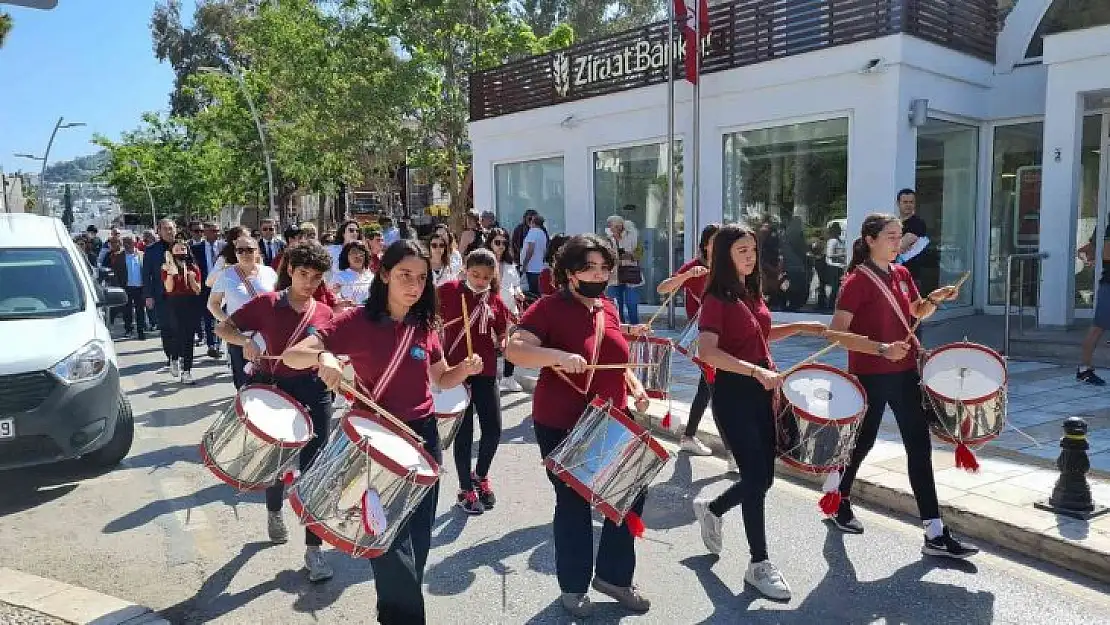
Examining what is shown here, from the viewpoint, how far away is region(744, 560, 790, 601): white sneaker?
4.03m

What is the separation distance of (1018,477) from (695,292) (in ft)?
8.16

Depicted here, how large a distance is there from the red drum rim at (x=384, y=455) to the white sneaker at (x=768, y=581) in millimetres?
1864

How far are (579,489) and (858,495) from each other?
2.93m

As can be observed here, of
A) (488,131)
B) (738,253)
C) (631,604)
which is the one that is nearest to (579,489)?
(631,604)

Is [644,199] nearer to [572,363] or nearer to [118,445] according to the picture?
[118,445]

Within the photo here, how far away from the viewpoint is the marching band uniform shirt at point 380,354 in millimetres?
3365

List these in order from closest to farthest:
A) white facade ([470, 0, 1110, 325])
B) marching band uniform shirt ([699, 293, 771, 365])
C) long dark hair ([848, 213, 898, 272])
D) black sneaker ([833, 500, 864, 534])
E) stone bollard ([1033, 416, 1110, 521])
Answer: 1. marching band uniform shirt ([699, 293, 771, 365])
2. long dark hair ([848, 213, 898, 272])
3. stone bollard ([1033, 416, 1110, 521])
4. black sneaker ([833, 500, 864, 534])
5. white facade ([470, 0, 1110, 325])

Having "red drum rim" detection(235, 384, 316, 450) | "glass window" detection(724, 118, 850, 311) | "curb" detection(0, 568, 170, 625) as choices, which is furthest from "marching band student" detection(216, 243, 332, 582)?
"glass window" detection(724, 118, 850, 311)

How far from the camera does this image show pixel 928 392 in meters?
4.44

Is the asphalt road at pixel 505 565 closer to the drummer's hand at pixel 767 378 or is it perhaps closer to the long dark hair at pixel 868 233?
the drummer's hand at pixel 767 378

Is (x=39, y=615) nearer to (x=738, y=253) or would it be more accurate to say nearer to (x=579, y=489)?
(x=579, y=489)

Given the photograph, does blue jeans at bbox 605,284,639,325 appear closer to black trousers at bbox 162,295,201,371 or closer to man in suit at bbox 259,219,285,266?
man in suit at bbox 259,219,285,266

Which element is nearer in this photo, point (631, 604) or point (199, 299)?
point (631, 604)

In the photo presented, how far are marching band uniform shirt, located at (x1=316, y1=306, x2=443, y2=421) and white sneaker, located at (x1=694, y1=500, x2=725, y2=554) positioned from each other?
1909 mm
